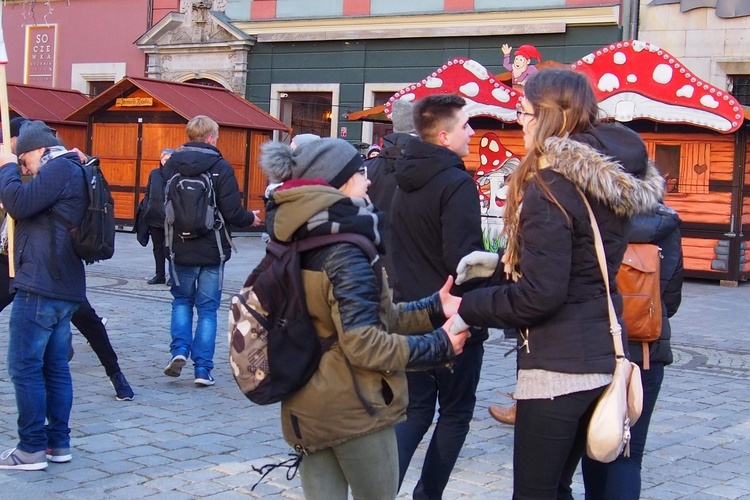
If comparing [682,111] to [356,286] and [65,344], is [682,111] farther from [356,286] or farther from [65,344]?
[356,286]

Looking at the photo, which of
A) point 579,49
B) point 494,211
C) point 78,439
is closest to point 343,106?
point 579,49

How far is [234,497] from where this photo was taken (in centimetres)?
471

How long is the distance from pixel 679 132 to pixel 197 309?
9.52m

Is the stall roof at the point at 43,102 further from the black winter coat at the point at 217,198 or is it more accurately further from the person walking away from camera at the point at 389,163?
the person walking away from camera at the point at 389,163

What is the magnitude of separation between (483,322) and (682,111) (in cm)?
1103

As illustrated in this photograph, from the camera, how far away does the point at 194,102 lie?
1947 cm

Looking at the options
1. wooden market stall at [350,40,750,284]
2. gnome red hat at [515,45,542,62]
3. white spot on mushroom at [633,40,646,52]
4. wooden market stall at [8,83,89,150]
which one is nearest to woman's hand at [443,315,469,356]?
wooden market stall at [350,40,750,284]

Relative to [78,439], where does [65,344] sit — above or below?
above

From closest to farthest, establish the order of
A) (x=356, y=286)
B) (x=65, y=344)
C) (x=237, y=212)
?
1. (x=356, y=286)
2. (x=65, y=344)
3. (x=237, y=212)

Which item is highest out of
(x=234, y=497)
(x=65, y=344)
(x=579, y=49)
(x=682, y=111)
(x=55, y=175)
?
(x=579, y=49)

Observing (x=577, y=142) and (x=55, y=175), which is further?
(x=55, y=175)

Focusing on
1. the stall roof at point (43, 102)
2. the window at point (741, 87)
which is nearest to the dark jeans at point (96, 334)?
the window at point (741, 87)

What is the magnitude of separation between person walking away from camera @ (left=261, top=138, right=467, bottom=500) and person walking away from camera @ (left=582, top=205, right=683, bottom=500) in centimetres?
92

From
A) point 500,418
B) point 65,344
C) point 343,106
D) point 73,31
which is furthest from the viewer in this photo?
point 73,31
